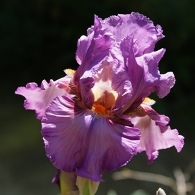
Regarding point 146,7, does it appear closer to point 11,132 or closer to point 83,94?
point 11,132

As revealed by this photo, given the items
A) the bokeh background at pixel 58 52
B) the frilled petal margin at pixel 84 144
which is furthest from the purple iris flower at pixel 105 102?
the bokeh background at pixel 58 52

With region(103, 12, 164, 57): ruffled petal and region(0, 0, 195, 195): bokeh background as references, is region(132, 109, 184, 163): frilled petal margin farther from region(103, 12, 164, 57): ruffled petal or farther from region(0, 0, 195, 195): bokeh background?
region(0, 0, 195, 195): bokeh background

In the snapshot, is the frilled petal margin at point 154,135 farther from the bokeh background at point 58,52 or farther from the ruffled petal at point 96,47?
the bokeh background at point 58,52

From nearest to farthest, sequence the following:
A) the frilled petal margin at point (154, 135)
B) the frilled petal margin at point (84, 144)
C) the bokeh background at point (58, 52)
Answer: the frilled petal margin at point (84, 144) < the frilled petal margin at point (154, 135) < the bokeh background at point (58, 52)

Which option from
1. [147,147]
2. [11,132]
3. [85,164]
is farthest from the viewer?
[11,132]

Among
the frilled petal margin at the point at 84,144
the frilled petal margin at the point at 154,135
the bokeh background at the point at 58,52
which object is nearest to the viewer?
the frilled petal margin at the point at 84,144

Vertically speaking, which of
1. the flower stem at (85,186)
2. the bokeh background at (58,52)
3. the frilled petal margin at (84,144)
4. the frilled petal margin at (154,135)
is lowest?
the bokeh background at (58,52)

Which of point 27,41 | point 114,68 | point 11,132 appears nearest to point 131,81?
point 114,68

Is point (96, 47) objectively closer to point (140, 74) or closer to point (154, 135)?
point (140, 74)
